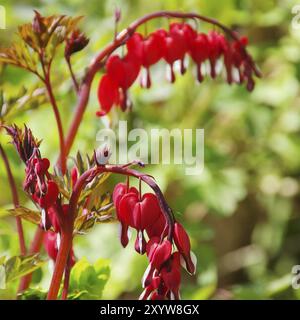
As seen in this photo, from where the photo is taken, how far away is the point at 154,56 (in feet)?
4.19

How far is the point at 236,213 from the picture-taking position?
305 centimetres

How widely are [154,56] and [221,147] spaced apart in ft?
4.34

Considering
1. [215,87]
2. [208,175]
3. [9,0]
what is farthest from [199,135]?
[9,0]

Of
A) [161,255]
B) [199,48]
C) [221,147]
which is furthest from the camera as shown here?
[221,147]

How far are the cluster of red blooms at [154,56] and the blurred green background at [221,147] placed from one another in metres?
0.29

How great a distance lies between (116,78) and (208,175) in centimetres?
94

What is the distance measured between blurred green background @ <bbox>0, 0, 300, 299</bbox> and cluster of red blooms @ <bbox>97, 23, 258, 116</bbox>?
0.29m

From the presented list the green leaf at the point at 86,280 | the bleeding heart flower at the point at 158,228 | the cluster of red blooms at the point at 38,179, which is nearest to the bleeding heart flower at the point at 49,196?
the cluster of red blooms at the point at 38,179

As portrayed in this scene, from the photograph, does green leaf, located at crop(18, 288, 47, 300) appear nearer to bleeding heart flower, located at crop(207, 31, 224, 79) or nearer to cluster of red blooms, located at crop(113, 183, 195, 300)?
cluster of red blooms, located at crop(113, 183, 195, 300)

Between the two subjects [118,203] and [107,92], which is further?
[107,92]

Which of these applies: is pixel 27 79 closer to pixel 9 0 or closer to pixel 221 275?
pixel 9 0

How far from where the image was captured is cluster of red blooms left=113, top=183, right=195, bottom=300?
0.90m

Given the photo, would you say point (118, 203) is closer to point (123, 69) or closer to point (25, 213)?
point (25, 213)

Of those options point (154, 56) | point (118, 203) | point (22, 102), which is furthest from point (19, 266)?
point (154, 56)
